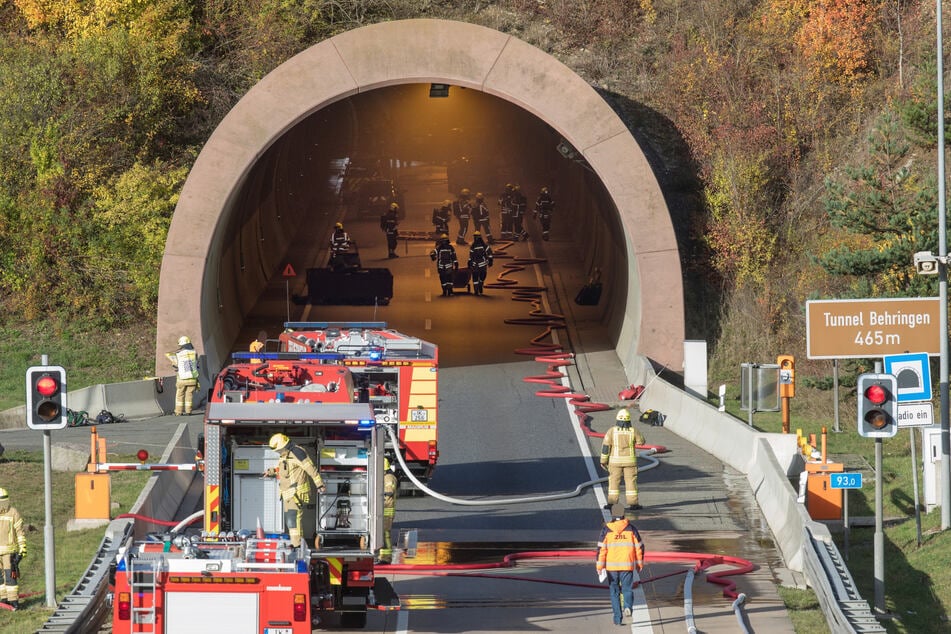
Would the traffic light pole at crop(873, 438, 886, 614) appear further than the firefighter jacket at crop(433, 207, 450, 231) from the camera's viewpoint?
No

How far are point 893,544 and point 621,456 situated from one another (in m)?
3.99

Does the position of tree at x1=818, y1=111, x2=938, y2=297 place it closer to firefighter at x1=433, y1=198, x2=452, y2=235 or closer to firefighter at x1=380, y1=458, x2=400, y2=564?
firefighter at x1=380, y1=458, x2=400, y2=564

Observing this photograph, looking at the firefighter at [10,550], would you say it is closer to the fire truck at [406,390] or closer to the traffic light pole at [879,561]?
the fire truck at [406,390]

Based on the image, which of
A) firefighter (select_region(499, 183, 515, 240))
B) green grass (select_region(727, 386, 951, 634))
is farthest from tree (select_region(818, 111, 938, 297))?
firefighter (select_region(499, 183, 515, 240))

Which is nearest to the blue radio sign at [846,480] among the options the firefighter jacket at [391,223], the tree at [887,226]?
the tree at [887,226]

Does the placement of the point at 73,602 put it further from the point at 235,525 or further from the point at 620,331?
the point at 620,331

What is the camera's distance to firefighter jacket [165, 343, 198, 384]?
29641 mm

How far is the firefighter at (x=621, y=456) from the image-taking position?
21844 millimetres

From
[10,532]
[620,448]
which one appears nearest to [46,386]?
[10,532]

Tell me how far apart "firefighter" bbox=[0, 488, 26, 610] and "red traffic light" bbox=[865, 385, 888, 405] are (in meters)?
9.90

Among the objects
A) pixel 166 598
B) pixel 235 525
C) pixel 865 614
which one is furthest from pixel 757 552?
pixel 166 598

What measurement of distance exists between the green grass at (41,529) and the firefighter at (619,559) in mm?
6172

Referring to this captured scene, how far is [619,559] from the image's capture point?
53.4 feet

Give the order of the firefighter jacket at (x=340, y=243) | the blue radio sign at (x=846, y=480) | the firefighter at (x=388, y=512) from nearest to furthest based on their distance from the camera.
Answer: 1. the firefighter at (x=388, y=512)
2. the blue radio sign at (x=846, y=480)
3. the firefighter jacket at (x=340, y=243)
